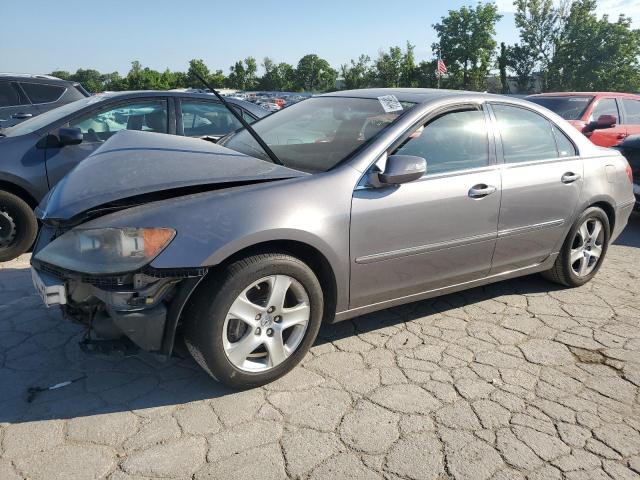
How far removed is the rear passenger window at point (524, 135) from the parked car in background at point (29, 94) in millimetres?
6490

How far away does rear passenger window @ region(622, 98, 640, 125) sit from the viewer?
923 cm

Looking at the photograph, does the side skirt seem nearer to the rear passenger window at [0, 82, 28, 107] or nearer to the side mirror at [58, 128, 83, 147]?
the side mirror at [58, 128, 83, 147]

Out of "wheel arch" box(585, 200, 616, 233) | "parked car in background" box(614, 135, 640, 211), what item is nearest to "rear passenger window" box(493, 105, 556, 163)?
"wheel arch" box(585, 200, 616, 233)

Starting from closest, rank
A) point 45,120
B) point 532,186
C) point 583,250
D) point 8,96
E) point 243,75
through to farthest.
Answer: point 532,186 → point 583,250 → point 45,120 → point 8,96 → point 243,75

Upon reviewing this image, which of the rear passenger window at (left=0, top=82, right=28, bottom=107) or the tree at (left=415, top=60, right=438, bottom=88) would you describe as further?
the tree at (left=415, top=60, right=438, bottom=88)

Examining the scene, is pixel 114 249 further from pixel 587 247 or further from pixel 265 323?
pixel 587 247

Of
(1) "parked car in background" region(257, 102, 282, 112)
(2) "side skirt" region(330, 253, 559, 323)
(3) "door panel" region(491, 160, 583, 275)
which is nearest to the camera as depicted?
(2) "side skirt" region(330, 253, 559, 323)

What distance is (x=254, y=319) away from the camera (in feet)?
8.91

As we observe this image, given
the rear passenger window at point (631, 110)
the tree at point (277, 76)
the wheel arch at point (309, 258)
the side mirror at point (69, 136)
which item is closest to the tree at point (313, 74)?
the tree at point (277, 76)

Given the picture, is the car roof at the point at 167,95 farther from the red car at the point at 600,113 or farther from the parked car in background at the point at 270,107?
the red car at the point at 600,113

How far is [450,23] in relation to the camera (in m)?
59.0

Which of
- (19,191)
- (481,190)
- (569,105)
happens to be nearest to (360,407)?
(481,190)

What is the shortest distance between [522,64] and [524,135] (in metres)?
54.8

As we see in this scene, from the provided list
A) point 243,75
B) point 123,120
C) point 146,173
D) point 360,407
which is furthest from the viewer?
point 243,75
